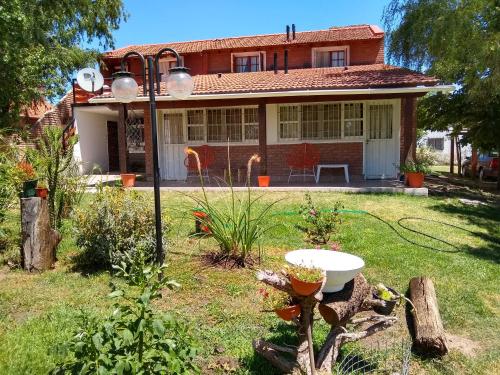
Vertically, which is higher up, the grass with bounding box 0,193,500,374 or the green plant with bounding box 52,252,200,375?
the green plant with bounding box 52,252,200,375

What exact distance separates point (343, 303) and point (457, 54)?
11667 mm

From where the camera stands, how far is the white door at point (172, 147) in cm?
1399

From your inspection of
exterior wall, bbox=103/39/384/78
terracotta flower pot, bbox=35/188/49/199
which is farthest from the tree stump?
exterior wall, bbox=103/39/384/78

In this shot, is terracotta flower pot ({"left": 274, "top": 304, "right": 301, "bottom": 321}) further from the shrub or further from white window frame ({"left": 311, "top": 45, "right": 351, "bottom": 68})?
white window frame ({"left": 311, "top": 45, "right": 351, "bottom": 68})

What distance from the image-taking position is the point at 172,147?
1403 centimetres

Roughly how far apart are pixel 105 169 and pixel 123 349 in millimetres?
17622

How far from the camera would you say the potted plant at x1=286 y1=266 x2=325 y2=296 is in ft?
8.55

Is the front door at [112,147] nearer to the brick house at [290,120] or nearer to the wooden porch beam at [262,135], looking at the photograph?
the brick house at [290,120]

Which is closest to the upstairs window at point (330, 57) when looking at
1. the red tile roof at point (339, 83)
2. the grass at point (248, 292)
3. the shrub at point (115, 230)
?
the red tile roof at point (339, 83)

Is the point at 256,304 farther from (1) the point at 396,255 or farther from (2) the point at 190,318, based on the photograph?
(1) the point at 396,255

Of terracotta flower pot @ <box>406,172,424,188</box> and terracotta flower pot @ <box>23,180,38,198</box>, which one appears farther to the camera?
terracotta flower pot @ <box>406,172,424,188</box>

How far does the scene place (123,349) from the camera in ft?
7.60

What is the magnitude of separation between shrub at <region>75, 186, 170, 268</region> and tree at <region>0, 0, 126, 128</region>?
7.72m

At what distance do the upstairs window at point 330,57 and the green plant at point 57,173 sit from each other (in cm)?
1318
